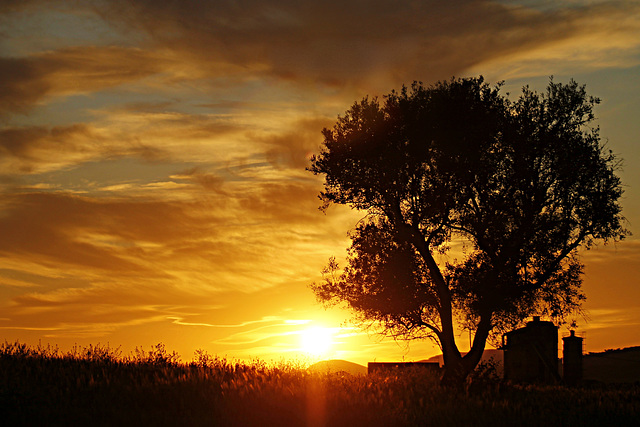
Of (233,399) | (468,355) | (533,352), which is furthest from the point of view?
(533,352)

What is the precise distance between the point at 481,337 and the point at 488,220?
214 inches

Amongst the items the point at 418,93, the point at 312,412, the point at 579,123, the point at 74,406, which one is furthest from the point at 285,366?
the point at 579,123

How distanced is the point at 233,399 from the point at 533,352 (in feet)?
93.7

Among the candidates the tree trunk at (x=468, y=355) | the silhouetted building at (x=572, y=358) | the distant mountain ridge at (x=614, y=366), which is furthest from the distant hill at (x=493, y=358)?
the distant mountain ridge at (x=614, y=366)

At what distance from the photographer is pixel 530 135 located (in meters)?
30.2

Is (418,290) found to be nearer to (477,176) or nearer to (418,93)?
(477,176)

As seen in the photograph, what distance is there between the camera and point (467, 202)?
3020 cm

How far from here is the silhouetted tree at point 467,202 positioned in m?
29.3

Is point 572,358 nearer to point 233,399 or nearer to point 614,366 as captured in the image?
point 614,366

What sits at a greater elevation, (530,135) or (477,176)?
(530,135)

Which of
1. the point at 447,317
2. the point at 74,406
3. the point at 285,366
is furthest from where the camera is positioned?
the point at 447,317

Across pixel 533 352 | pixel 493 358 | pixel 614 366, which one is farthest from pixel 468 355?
pixel 614 366

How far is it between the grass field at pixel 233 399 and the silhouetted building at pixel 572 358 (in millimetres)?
18808

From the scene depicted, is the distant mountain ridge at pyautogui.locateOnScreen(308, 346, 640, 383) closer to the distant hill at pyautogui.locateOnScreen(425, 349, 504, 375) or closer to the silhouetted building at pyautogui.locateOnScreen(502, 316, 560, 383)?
the silhouetted building at pyautogui.locateOnScreen(502, 316, 560, 383)
